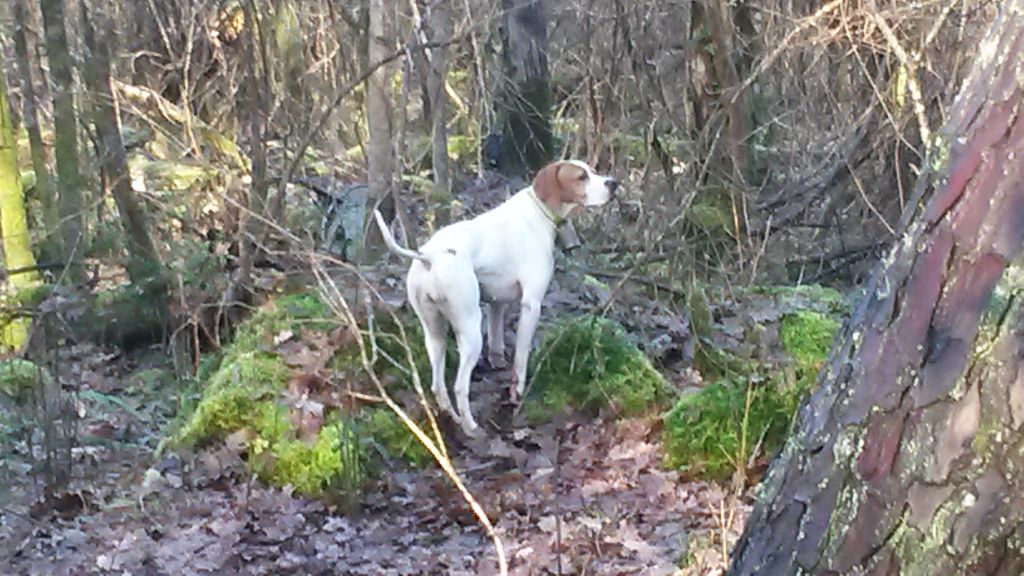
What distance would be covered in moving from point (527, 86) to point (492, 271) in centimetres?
770

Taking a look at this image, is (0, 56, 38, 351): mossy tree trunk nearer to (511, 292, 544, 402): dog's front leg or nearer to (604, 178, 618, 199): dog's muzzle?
(511, 292, 544, 402): dog's front leg

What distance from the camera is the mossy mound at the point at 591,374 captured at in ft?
20.9

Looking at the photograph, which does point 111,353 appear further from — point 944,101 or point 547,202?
point 944,101

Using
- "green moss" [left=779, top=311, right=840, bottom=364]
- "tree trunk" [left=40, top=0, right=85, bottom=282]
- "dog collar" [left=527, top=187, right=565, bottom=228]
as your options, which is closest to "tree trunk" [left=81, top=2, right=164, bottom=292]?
"tree trunk" [left=40, top=0, right=85, bottom=282]

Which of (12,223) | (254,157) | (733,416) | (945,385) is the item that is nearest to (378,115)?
(254,157)

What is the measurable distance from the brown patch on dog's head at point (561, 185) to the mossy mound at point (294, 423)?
142 cm

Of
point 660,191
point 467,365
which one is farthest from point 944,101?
point 467,365

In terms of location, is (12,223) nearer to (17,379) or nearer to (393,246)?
(17,379)

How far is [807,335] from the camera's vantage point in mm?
6117

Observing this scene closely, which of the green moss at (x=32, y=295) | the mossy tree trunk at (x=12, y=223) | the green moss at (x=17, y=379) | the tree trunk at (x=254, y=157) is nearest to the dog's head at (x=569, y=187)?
the tree trunk at (x=254, y=157)

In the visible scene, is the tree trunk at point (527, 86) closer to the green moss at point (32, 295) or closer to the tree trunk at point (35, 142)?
the tree trunk at point (35, 142)

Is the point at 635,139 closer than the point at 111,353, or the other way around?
the point at 111,353

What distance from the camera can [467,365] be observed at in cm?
658

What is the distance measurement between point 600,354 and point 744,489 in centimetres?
158
